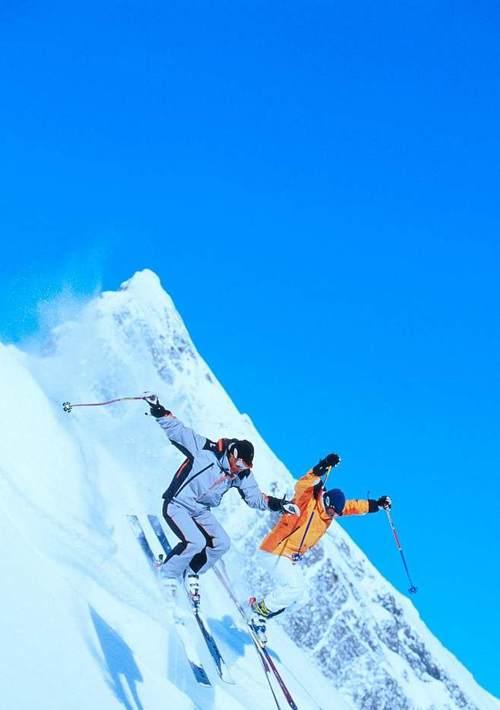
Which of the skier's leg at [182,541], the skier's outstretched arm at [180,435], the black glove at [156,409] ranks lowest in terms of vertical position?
the skier's leg at [182,541]

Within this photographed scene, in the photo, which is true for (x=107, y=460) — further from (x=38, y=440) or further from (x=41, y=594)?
(x=41, y=594)

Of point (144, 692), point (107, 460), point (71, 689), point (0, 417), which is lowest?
point (71, 689)

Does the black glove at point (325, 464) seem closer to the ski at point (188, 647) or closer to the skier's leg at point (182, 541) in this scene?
the skier's leg at point (182, 541)

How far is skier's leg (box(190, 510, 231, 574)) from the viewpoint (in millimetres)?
9852

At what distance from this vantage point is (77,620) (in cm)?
709

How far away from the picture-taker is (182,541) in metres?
9.55

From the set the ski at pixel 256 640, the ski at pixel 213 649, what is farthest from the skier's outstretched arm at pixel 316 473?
the ski at pixel 213 649

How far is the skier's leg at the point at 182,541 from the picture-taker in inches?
373

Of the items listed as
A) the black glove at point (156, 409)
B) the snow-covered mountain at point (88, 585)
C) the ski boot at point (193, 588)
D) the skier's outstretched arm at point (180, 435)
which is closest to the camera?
the snow-covered mountain at point (88, 585)

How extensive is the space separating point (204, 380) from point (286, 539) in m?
132

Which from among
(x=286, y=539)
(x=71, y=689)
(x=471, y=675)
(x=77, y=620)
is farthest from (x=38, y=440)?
(x=471, y=675)

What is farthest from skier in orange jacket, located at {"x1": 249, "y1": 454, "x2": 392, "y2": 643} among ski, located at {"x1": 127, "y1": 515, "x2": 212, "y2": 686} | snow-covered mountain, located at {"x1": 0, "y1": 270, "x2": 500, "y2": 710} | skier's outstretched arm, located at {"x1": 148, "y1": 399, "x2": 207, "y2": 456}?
skier's outstretched arm, located at {"x1": 148, "y1": 399, "x2": 207, "y2": 456}

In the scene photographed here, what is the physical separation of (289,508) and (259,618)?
1.62 meters

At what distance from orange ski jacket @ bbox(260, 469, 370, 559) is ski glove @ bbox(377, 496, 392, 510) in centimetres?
19
